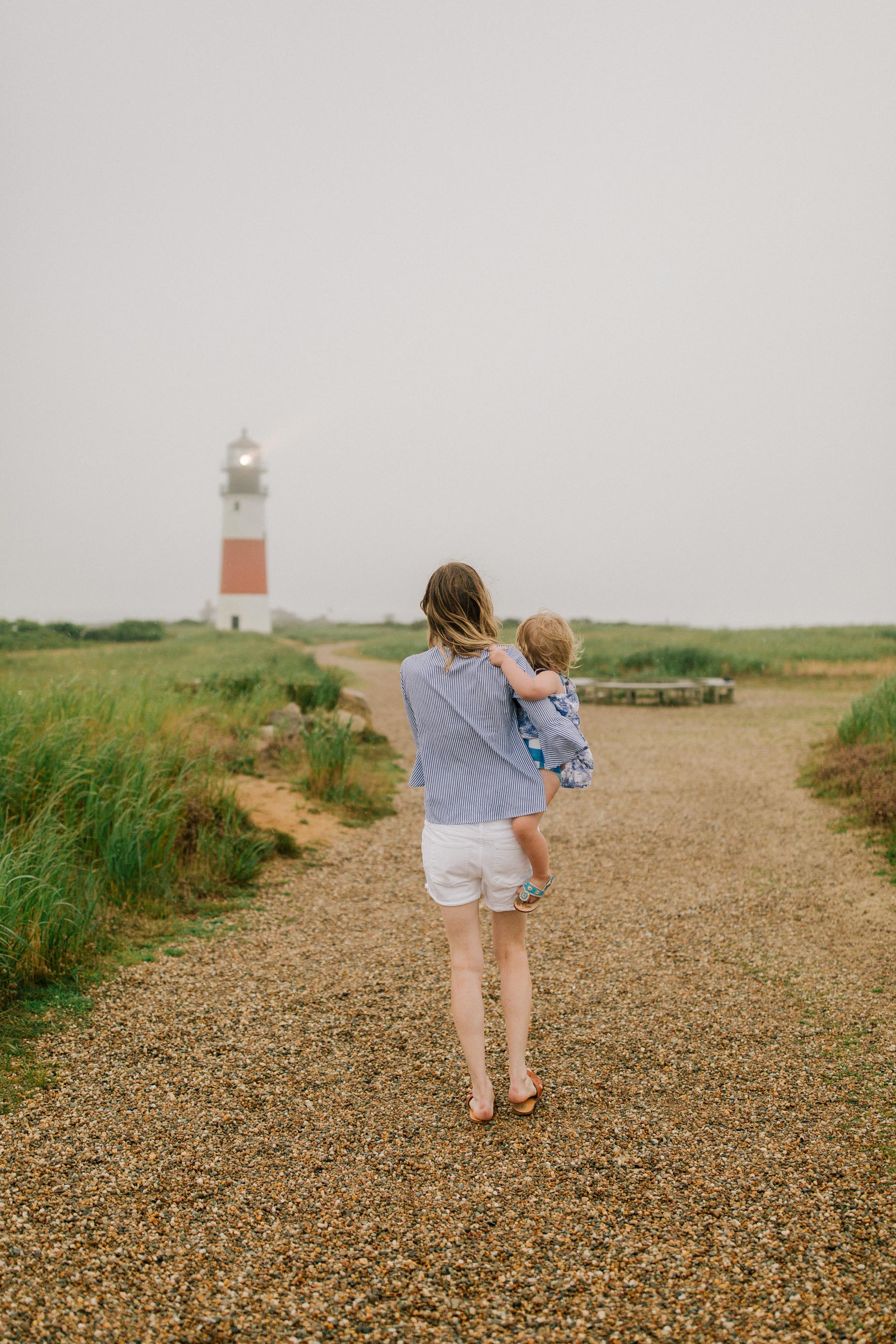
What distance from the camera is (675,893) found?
6477 millimetres

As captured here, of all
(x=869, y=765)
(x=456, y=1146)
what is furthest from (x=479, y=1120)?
(x=869, y=765)

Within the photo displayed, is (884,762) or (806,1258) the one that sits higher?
(884,762)

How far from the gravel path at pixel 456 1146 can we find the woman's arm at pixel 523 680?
167 cm

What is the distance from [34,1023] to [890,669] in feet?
78.4

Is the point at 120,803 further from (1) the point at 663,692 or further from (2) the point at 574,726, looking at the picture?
(1) the point at 663,692

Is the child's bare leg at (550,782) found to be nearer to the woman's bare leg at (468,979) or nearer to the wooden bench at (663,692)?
the woman's bare leg at (468,979)

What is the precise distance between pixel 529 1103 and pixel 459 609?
77.0 inches

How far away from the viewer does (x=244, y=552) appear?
4362cm

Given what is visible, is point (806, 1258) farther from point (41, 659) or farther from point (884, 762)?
point (41, 659)

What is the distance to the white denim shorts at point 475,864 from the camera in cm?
312

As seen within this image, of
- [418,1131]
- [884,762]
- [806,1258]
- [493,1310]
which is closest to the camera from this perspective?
[493,1310]

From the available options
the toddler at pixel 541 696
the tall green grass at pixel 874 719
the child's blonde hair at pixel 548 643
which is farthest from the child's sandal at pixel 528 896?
the tall green grass at pixel 874 719

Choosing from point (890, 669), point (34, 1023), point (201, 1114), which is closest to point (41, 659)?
point (34, 1023)

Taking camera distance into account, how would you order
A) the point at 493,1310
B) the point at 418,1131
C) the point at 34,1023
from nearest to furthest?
the point at 493,1310 < the point at 418,1131 < the point at 34,1023
